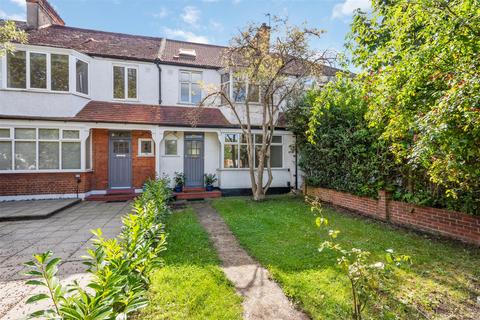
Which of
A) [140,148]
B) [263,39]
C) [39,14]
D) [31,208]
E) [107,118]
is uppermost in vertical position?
[39,14]

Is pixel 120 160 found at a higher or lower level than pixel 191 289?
higher

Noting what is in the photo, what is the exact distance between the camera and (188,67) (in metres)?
11.7

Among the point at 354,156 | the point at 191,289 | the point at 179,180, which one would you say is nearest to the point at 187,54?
the point at 179,180

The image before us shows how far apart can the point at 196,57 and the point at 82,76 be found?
5.24 metres

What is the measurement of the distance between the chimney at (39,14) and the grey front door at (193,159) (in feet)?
28.0

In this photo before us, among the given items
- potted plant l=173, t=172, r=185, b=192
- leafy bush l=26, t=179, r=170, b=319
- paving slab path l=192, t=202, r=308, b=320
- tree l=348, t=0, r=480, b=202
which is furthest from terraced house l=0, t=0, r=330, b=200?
leafy bush l=26, t=179, r=170, b=319

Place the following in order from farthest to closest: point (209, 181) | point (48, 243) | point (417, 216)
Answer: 1. point (209, 181)
2. point (417, 216)
3. point (48, 243)

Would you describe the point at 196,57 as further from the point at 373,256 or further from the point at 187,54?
the point at 373,256

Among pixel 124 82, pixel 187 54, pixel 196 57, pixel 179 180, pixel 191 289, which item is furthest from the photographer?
pixel 196 57

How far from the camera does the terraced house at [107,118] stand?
30.1 ft

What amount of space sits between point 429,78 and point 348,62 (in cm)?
190

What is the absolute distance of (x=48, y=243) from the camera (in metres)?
5.17

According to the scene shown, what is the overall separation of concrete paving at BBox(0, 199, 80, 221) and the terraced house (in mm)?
626

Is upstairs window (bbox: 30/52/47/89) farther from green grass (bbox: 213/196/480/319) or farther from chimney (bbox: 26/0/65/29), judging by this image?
green grass (bbox: 213/196/480/319)
